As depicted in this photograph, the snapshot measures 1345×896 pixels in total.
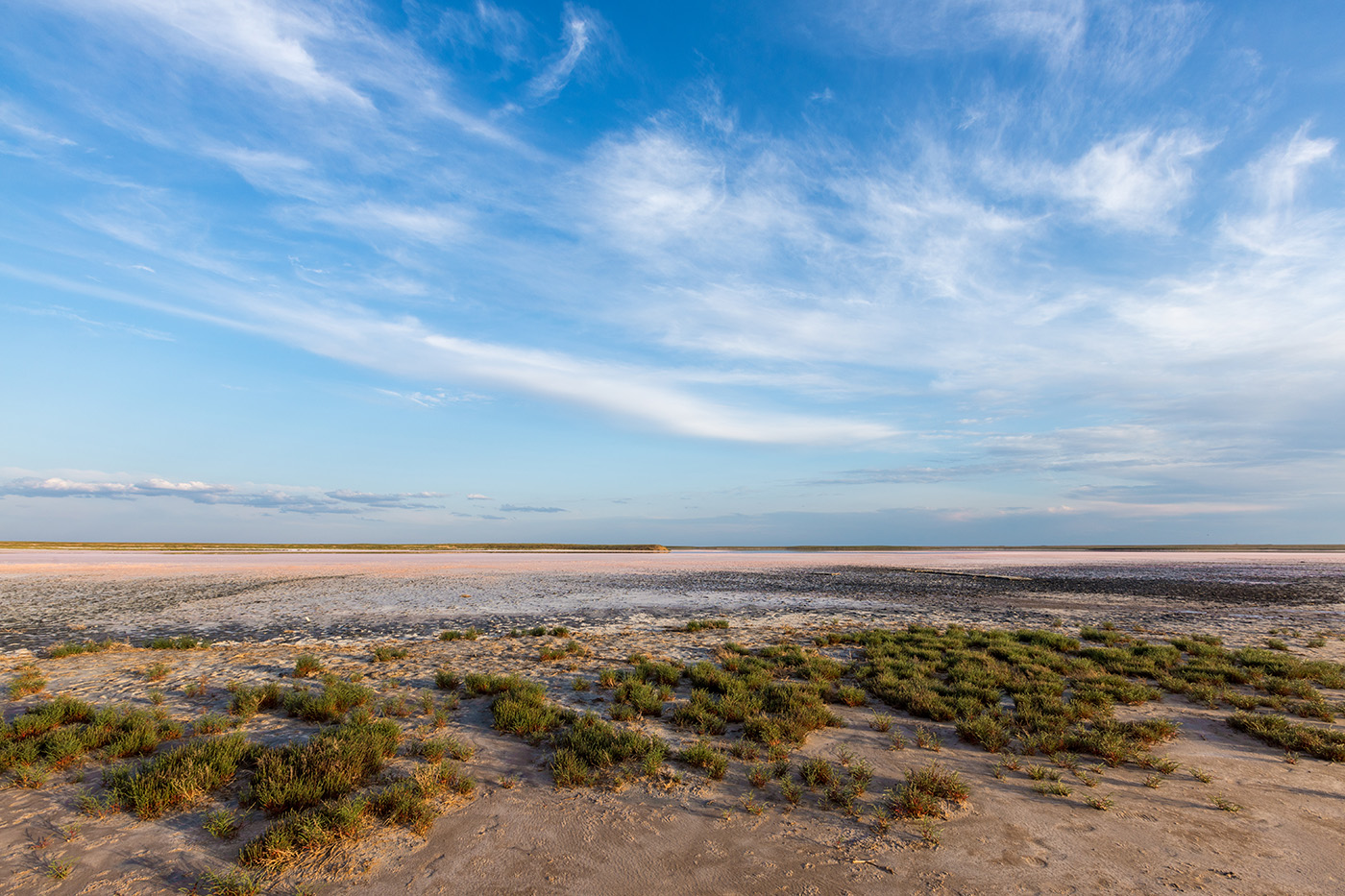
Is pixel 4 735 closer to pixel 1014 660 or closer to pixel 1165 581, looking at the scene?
pixel 1014 660

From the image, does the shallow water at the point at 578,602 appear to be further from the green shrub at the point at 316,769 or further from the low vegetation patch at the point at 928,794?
the low vegetation patch at the point at 928,794

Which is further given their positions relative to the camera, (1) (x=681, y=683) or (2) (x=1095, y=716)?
(1) (x=681, y=683)

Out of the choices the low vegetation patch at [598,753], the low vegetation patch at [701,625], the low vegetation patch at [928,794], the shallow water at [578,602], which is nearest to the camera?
the low vegetation patch at [928,794]

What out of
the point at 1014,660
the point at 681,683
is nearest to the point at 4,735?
the point at 681,683

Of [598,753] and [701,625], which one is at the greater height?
[598,753]

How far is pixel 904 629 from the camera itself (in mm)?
20141

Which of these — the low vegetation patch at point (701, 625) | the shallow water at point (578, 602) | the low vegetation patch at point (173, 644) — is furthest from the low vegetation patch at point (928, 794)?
the low vegetation patch at point (173, 644)

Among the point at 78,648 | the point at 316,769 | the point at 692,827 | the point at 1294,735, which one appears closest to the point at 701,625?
the point at 692,827

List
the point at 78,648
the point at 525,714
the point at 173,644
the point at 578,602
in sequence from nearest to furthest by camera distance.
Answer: the point at 525,714, the point at 78,648, the point at 173,644, the point at 578,602

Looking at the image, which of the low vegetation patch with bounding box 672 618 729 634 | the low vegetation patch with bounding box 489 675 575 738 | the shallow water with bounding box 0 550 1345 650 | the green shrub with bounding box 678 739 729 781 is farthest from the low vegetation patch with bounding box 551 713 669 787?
the shallow water with bounding box 0 550 1345 650

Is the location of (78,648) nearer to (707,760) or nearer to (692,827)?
(707,760)

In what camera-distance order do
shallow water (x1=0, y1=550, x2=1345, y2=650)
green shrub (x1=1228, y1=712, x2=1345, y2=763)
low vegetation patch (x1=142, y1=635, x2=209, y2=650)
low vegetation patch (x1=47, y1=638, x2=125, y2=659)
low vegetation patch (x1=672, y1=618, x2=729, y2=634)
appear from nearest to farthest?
green shrub (x1=1228, y1=712, x2=1345, y2=763)
low vegetation patch (x1=47, y1=638, x2=125, y2=659)
low vegetation patch (x1=142, y1=635, x2=209, y2=650)
low vegetation patch (x1=672, y1=618, x2=729, y2=634)
shallow water (x1=0, y1=550, x2=1345, y2=650)

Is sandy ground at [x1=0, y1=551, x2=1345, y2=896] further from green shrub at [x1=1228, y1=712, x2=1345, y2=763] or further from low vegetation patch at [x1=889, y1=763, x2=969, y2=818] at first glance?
green shrub at [x1=1228, y1=712, x2=1345, y2=763]

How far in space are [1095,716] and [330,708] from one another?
13.0 meters
